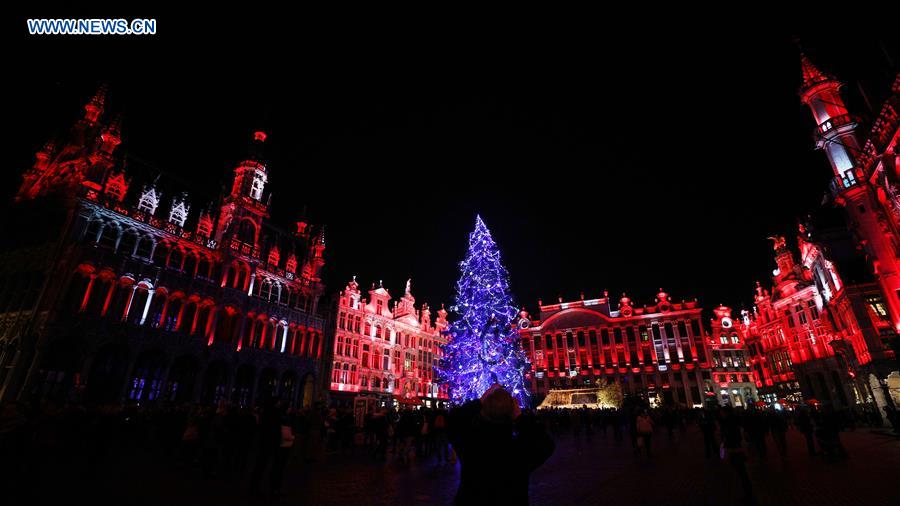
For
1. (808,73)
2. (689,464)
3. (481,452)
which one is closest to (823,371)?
(808,73)

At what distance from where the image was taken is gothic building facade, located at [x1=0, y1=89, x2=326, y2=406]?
86.6ft

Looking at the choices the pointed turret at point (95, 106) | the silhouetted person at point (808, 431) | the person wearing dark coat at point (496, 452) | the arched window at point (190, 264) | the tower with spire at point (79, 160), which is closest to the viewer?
the person wearing dark coat at point (496, 452)

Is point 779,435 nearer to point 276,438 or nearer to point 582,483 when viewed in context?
point 582,483

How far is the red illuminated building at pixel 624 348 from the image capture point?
68438mm

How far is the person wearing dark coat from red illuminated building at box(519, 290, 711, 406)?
240 feet

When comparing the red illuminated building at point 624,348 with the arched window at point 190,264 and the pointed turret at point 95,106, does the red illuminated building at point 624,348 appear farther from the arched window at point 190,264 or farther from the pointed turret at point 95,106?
the pointed turret at point 95,106

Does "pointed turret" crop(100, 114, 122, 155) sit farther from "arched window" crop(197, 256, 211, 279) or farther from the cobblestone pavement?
the cobblestone pavement

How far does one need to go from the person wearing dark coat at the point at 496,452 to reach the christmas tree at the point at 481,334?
24.0 metres

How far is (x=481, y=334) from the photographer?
27000 mm

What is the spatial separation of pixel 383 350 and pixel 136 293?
1196 inches

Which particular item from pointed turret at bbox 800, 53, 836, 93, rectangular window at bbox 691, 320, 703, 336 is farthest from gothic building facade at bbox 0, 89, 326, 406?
rectangular window at bbox 691, 320, 703, 336

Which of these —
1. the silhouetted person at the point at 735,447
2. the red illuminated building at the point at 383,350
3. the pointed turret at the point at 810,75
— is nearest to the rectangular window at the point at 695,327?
the pointed turret at the point at 810,75

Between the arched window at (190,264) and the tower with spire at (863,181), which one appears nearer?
the tower with spire at (863,181)

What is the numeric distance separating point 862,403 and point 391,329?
171ft
